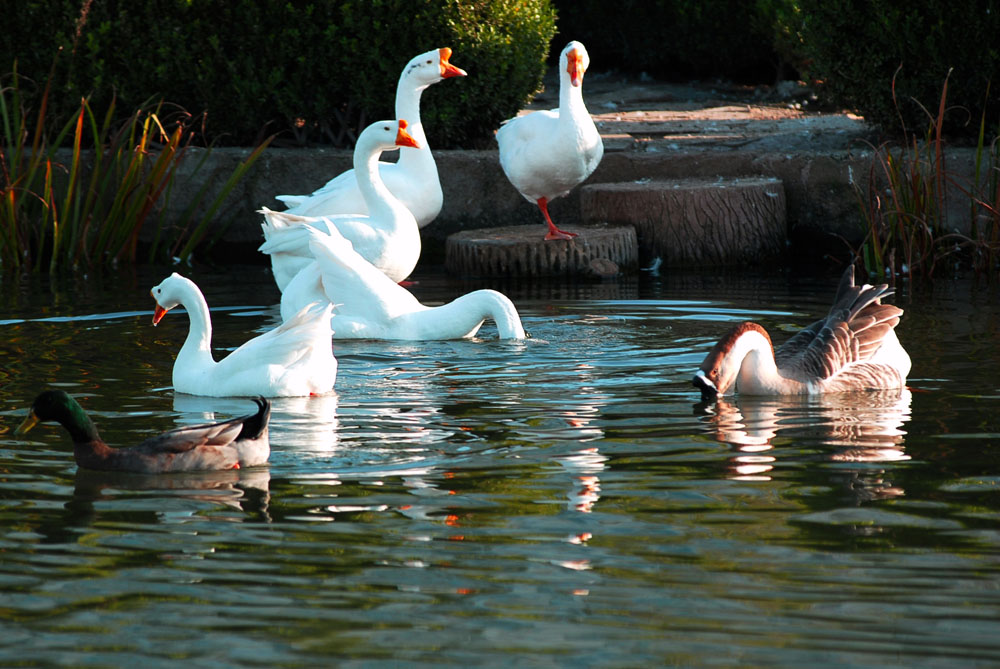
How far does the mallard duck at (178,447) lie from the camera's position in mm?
4852

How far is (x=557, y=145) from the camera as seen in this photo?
988 cm

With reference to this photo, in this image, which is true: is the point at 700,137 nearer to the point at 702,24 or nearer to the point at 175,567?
the point at 702,24

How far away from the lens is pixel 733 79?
659 inches

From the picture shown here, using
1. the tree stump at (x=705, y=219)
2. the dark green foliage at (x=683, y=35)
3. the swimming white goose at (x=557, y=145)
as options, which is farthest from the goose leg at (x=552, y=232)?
the dark green foliage at (x=683, y=35)

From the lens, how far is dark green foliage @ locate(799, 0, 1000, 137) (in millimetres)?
10195

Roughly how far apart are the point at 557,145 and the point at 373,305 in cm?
256

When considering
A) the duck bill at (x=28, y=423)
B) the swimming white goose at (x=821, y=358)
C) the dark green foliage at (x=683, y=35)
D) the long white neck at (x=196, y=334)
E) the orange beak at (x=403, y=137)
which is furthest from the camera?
the dark green foliage at (x=683, y=35)

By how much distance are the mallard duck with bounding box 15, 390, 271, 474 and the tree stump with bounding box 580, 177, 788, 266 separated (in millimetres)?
6145

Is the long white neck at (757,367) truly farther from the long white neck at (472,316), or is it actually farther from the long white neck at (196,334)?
the long white neck at (196,334)

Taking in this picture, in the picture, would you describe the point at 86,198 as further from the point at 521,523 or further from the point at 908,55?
the point at 521,523

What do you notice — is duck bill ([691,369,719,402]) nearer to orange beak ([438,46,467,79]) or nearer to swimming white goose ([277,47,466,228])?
swimming white goose ([277,47,466,228])

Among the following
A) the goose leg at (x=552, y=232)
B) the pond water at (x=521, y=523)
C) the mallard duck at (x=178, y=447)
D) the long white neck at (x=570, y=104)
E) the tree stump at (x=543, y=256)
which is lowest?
the pond water at (x=521, y=523)

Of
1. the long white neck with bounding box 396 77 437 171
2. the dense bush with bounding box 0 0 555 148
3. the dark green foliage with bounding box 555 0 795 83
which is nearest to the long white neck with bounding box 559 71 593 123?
the long white neck with bounding box 396 77 437 171

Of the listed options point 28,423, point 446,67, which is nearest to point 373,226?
point 446,67
